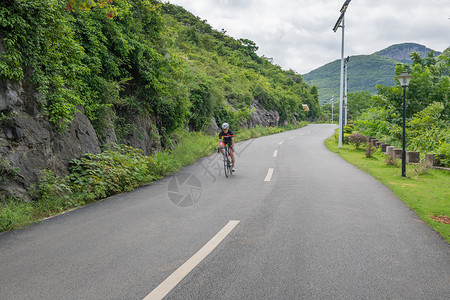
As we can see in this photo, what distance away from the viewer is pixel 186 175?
1099 cm

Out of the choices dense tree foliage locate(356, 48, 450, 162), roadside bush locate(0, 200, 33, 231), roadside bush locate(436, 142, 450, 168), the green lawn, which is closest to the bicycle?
the green lawn

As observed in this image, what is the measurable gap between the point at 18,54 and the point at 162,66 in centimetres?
776

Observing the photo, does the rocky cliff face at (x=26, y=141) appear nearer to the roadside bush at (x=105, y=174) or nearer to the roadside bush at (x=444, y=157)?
the roadside bush at (x=105, y=174)

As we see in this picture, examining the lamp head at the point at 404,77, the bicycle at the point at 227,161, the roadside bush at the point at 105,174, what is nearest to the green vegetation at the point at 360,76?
the lamp head at the point at 404,77

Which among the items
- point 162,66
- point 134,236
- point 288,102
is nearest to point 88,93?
point 162,66

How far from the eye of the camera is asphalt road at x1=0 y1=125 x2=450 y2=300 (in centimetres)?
317

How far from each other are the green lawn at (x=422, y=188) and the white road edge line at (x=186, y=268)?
347 centimetres

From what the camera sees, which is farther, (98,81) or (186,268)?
(98,81)

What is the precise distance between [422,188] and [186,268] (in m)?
8.22

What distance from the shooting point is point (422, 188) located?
8977 millimetres

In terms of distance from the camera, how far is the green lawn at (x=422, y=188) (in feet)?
20.3

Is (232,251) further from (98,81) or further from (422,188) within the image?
(98,81)

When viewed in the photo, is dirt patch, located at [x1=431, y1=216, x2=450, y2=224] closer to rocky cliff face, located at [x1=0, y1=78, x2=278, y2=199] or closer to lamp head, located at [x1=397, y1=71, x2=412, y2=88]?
lamp head, located at [x1=397, y1=71, x2=412, y2=88]

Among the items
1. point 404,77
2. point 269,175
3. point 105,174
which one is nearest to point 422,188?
point 404,77
